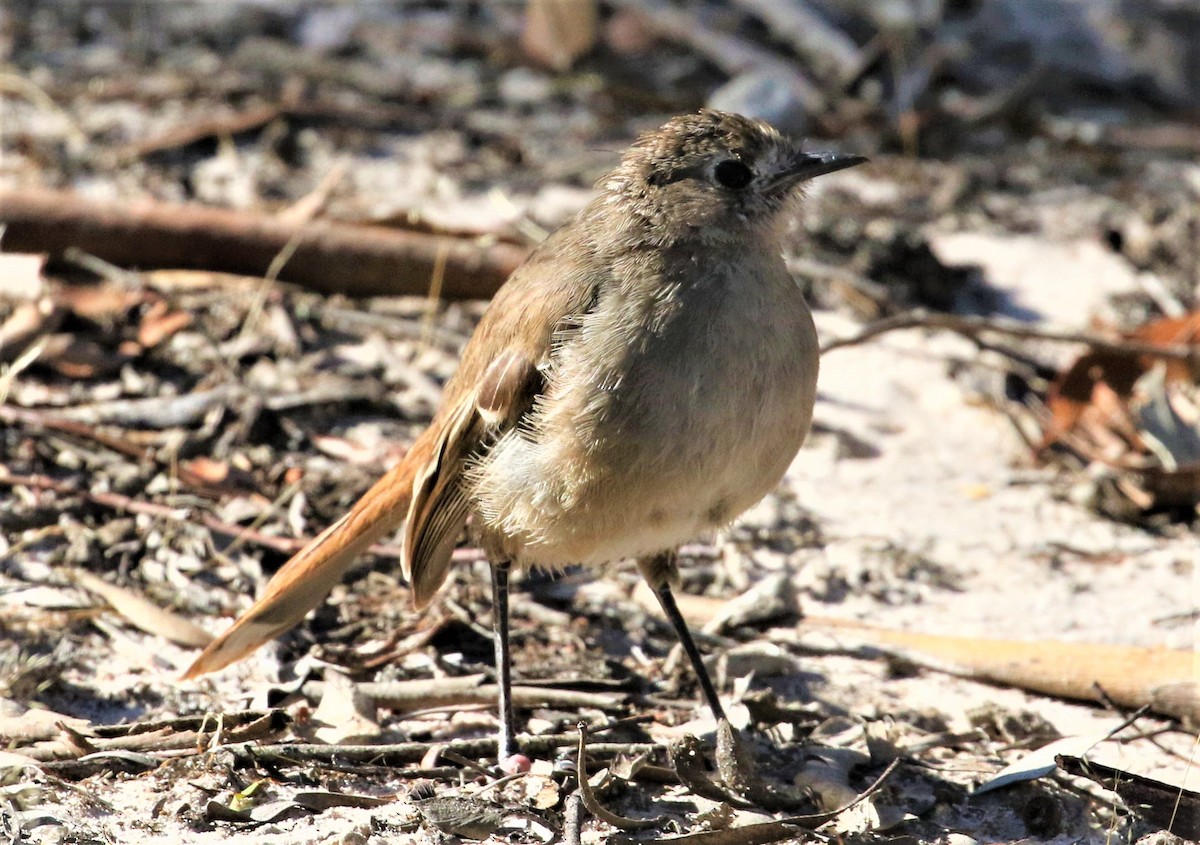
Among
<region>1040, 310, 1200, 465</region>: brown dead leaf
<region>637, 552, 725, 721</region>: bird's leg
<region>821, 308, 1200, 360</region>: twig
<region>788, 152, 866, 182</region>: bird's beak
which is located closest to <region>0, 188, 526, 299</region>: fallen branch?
<region>821, 308, 1200, 360</region>: twig

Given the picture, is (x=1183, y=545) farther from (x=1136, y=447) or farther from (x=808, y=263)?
(x=808, y=263)

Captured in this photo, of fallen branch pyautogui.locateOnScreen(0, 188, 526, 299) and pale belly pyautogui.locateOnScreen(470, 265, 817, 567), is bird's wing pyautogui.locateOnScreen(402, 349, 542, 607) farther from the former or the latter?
fallen branch pyautogui.locateOnScreen(0, 188, 526, 299)

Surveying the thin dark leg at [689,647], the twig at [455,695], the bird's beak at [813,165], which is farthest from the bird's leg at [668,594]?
the bird's beak at [813,165]

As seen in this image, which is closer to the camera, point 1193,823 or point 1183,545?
point 1193,823

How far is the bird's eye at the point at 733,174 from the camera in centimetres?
408

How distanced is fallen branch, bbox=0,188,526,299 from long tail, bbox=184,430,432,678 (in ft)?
6.16

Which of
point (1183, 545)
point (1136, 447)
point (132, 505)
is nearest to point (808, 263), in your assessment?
point (1136, 447)

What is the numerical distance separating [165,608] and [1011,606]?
2.78 meters

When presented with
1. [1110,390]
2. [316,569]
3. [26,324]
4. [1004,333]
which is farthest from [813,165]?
[26,324]

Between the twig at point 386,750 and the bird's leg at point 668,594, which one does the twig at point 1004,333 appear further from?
the twig at point 386,750

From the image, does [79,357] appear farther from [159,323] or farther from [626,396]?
[626,396]

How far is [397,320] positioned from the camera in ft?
19.8

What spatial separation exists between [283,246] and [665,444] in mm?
2920

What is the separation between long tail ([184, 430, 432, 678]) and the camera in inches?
160
